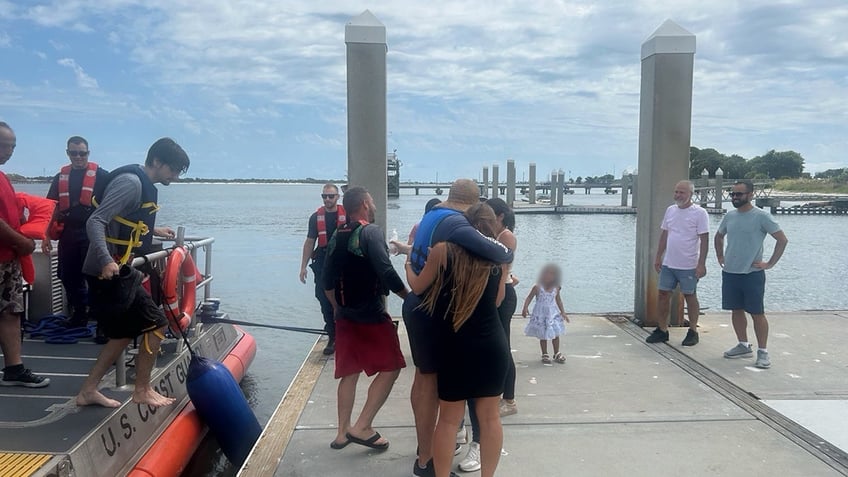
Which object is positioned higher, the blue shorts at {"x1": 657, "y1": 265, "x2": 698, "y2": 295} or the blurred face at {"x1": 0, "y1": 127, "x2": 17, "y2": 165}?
the blurred face at {"x1": 0, "y1": 127, "x2": 17, "y2": 165}

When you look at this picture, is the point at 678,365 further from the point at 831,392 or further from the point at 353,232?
the point at 353,232

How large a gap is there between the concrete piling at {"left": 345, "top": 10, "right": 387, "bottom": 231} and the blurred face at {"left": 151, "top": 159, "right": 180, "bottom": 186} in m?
2.58

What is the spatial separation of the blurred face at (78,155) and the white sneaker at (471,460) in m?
4.05

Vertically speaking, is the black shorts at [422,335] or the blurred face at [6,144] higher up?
the blurred face at [6,144]

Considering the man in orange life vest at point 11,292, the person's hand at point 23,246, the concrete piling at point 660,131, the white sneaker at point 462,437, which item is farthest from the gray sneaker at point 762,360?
the person's hand at point 23,246

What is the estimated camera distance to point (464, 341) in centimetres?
309

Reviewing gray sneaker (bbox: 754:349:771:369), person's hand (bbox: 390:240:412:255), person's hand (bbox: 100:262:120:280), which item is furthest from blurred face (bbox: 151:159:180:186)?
gray sneaker (bbox: 754:349:771:369)

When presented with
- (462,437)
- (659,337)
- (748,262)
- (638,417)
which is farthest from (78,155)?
(748,262)

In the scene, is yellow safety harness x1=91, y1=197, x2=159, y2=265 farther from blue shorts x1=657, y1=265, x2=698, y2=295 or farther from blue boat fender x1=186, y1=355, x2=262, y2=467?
blue shorts x1=657, y1=265, x2=698, y2=295

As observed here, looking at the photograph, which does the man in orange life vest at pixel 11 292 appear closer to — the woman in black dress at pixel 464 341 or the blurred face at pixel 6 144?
the blurred face at pixel 6 144

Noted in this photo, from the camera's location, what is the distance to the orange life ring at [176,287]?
4539mm

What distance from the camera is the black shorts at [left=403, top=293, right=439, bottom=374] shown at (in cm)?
319

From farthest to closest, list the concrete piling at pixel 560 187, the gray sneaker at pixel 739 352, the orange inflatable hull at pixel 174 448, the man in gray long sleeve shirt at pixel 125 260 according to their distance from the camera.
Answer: the concrete piling at pixel 560 187
the gray sneaker at pixel 739 352
the orange inflatable hull at pixel 174 448
the man in gray long sleeve shirt at pixel 125 260

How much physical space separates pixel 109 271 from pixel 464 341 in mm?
2071
